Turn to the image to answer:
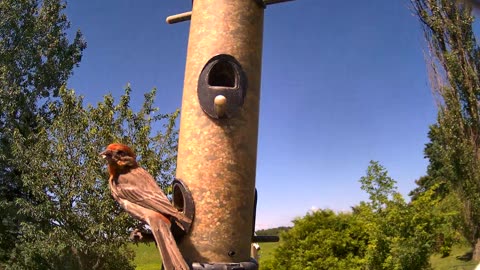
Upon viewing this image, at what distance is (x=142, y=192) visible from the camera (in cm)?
303

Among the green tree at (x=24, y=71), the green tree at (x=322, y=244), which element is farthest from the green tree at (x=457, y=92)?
the green tree at (x=24, y=71)

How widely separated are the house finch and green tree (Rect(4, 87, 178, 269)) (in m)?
8.05

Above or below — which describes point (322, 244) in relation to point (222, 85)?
below

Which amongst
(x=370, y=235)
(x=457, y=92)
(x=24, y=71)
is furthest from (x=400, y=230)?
(x=24, y=71)

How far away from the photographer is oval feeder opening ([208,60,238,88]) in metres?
3.62

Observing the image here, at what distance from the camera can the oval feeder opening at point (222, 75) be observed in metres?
3.62

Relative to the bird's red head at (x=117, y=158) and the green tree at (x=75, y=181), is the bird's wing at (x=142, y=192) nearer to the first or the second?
the bird's red head at (x=117, y=158)

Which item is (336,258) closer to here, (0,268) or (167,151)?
(167,151)

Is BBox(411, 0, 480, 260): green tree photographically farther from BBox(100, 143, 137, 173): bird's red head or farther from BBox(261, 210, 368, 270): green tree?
BBox(100, 143, 137, 173): bird's red head

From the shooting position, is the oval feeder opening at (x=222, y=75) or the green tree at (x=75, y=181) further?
the green tree at (x=75, y=181)

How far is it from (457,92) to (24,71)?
12337mm

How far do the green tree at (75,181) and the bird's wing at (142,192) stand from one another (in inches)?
321

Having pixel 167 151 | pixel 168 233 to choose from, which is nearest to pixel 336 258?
pixel 167 151

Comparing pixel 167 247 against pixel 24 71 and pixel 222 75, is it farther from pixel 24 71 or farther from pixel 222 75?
pixel 24 71
